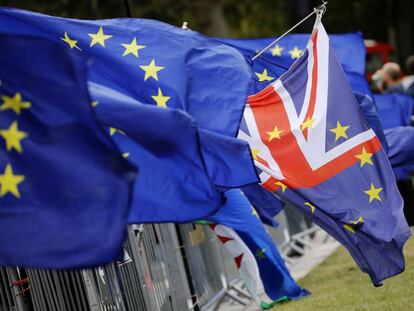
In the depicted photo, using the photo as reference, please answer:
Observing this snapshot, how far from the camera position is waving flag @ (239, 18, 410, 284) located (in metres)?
8.59

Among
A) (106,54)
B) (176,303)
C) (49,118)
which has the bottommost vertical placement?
(176,303)

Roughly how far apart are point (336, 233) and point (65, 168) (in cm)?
354

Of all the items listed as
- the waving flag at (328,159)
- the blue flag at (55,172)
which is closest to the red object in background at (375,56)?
the waving flag at (328,159)

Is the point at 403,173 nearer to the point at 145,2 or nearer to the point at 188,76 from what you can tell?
the point at 188,76

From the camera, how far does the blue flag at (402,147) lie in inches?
560

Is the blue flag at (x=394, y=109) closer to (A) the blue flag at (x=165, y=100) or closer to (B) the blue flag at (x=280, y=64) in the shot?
(B) the blue flag at (x=280, y=64)

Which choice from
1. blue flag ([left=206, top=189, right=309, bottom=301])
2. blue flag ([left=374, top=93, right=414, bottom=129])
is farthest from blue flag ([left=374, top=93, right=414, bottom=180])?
blue flag ([left=206, top=189, right=309, bottom=301])

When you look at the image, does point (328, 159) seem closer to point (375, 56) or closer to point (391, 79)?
point (391, 79)

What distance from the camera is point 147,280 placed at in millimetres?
9492

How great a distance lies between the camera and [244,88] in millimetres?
8227

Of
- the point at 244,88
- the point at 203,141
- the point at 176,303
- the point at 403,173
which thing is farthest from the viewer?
the point at 403,173

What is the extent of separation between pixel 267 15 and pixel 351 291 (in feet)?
108

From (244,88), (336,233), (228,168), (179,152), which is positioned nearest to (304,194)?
(336,233)

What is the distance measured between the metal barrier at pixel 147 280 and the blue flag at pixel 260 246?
575 millimetres
